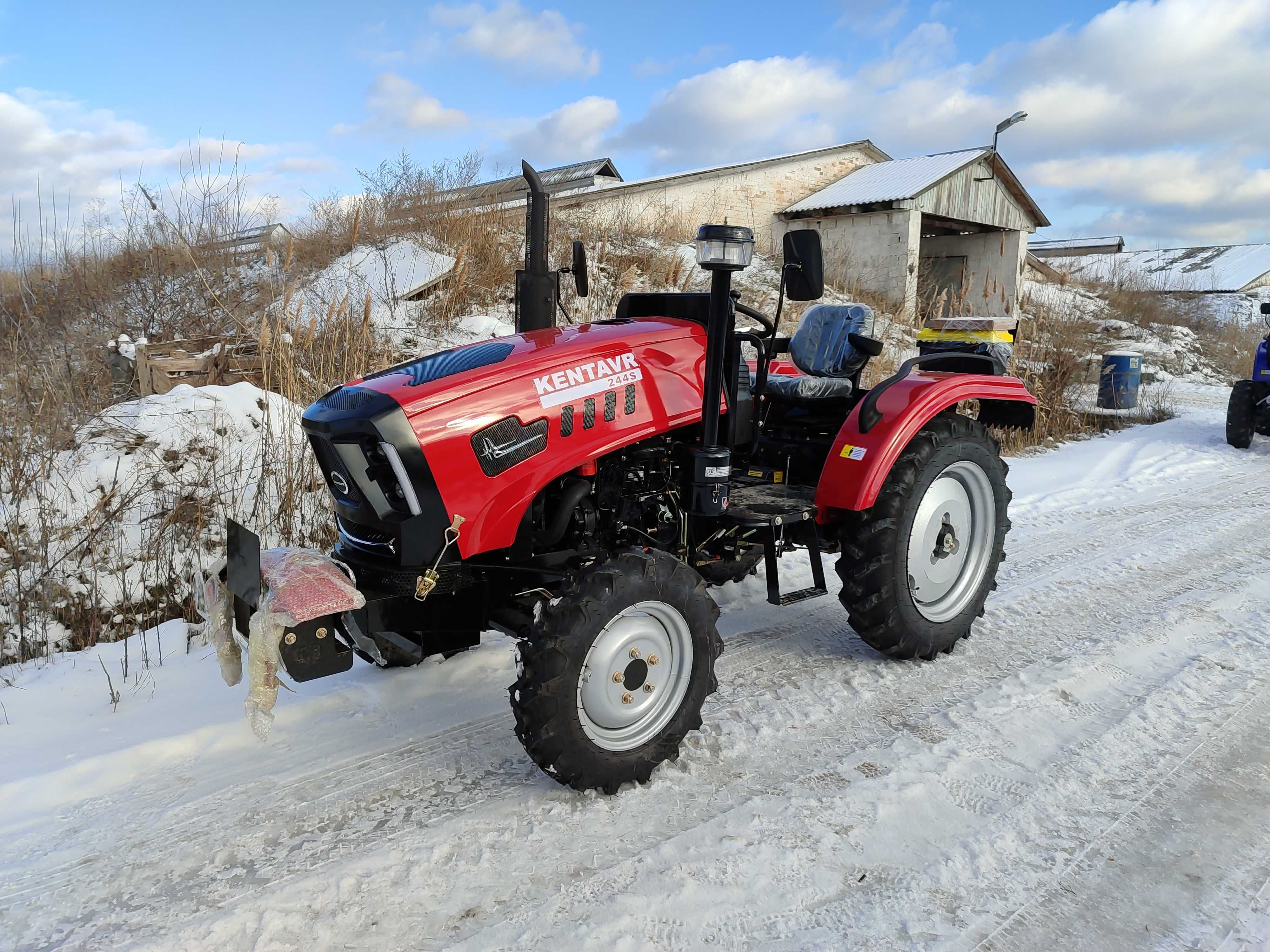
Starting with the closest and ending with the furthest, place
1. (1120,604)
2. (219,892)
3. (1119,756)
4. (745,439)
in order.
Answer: (219,892)
(1119,756)
(745,439)
(1120,604)

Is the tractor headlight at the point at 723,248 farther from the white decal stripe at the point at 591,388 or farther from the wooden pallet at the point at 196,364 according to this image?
the wooden pallet at the point at 196,364

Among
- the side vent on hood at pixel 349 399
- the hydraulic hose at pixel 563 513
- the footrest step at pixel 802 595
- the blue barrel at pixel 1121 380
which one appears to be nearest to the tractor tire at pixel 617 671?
the hydraulic hose at pixel 563 513

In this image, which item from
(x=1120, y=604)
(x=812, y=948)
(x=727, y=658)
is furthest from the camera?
(x=1120, y=604)

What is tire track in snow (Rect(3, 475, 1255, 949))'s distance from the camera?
2189mm

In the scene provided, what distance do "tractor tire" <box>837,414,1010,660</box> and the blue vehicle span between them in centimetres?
568

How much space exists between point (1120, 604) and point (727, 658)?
1.92 m

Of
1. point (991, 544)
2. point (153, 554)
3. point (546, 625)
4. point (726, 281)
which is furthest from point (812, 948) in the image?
point (153, 554)

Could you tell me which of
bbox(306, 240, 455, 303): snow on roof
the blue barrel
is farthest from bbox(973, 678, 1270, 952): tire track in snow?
the blue barrel

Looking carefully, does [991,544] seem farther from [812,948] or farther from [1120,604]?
[812,948]

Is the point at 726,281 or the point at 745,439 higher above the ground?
the point at 726,281

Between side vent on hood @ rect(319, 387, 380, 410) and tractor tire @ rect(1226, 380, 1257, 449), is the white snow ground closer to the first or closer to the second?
side vent on hood @ rect(319, 387, 380, 410)

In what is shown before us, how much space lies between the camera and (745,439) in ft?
10.1

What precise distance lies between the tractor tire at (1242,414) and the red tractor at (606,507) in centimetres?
597

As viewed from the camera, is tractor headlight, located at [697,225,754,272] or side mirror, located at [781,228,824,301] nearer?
tractor headlight, located at [697,225,754,272]
